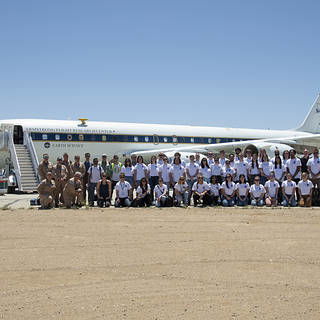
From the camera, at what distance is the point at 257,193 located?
13.1 m

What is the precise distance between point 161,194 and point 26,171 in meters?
7.01

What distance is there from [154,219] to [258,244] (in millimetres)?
3302

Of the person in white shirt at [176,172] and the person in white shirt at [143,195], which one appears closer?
the person in white shirt at [143,195]

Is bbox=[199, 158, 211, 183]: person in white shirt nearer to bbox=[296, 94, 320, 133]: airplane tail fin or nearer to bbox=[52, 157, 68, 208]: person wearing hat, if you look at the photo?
bbox=[52, 157, 68, 208]: person wearing hat

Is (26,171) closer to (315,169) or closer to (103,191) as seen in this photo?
(103,191)

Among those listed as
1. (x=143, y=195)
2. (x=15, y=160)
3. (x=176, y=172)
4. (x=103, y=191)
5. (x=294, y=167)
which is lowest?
(x=143, y=195)

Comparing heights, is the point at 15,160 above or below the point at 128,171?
above

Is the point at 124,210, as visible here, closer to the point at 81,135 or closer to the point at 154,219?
the point at 154,219

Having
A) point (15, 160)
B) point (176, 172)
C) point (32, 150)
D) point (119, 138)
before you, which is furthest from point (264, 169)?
point (119, 138)

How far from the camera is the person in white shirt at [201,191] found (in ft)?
42.9

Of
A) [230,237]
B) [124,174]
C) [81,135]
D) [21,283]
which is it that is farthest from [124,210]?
[81,135]

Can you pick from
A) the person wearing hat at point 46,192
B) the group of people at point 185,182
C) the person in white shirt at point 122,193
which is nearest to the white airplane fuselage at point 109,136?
the group of people at point 185,182

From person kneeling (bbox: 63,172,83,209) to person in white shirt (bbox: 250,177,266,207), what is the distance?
488cm

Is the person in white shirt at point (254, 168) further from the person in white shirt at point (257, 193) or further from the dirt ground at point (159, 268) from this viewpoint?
the dirt ground at point (159, 268)
